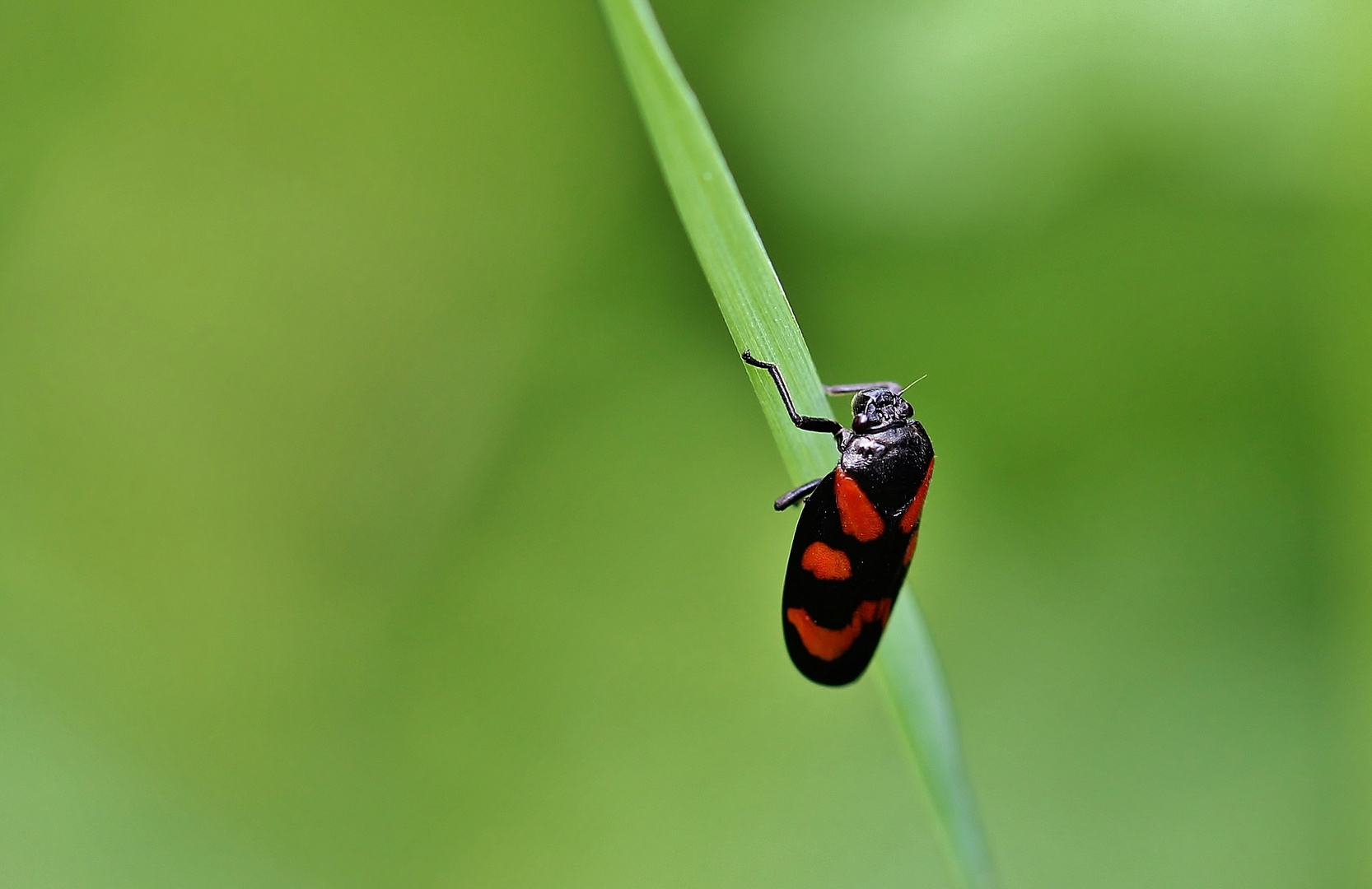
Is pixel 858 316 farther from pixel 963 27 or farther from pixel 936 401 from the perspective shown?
pixel 963 27

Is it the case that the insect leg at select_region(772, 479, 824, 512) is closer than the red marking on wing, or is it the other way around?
the red marking on wing

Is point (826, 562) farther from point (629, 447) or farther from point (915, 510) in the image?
point (629, 447)

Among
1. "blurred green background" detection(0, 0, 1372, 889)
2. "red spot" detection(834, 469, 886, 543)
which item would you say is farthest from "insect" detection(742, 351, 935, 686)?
"blurred green background" detection(0, 0, 1372, 889)

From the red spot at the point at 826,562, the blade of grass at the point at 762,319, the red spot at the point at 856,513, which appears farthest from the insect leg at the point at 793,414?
the red spot at the point at 826,562

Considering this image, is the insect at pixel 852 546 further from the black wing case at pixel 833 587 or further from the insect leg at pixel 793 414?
the insect leg at pixel 793 414

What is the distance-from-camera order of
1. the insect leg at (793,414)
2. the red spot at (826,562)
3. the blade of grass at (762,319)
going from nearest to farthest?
the blade of grass at (762,319)
the insect leg at (793,414)
the red spot at (826,562)

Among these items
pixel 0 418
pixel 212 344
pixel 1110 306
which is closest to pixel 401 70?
pixel 212 344

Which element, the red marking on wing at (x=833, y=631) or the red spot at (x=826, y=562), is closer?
the red marking on wing at (x=833, y=631)

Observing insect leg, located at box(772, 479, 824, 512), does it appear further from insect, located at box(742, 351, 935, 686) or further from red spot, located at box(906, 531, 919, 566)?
red spot, located at box(906, 531, 919, 566)
